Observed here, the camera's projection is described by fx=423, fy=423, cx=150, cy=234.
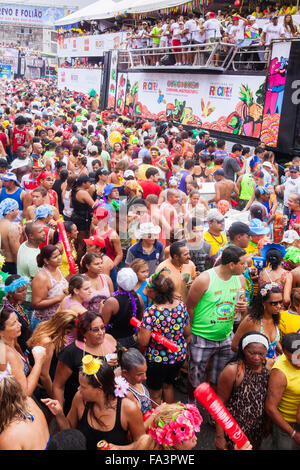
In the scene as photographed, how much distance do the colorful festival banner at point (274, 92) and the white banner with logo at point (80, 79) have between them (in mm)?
18592

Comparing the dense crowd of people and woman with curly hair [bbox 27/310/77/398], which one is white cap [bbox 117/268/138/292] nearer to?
the dense crowd of people

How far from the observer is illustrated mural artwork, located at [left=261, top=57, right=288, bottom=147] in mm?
11305

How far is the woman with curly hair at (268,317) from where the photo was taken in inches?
133

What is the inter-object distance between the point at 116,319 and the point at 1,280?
990 millimetres

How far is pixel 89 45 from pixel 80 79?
3.08 meters

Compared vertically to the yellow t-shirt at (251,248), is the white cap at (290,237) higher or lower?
higher

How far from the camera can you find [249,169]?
9250mm

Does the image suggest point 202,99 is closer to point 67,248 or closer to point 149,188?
point 149,188

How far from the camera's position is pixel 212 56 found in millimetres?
14367

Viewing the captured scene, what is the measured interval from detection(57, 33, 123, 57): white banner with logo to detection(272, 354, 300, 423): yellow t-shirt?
26.2m

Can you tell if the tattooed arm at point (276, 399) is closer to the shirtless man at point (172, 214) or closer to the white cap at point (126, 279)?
the white cap at point (126, 279)

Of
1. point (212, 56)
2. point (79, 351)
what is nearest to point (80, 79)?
point (212, 56)

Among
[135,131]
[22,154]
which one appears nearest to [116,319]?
[22,154]

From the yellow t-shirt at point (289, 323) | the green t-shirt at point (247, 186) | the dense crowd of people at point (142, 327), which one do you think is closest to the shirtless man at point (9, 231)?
the dense crowd of people at point (142, 327)
